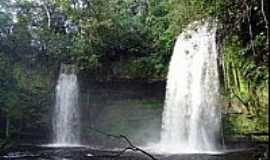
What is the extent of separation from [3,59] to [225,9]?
9980 mm

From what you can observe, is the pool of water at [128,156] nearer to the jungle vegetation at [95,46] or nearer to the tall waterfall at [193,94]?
the tall waterfall at [193,94]

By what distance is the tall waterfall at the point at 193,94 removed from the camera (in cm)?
1522

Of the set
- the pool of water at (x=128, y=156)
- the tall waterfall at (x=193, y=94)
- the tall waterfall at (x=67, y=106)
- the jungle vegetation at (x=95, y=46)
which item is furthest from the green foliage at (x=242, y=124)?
the tall waterfall at (x=67, y=106)

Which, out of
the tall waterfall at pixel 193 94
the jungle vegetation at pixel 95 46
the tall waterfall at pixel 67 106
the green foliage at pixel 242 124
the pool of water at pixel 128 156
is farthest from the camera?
the tall waterfall at pixel 67 106

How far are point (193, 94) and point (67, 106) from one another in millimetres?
6242

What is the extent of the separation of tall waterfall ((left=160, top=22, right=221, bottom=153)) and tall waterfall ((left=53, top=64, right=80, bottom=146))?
4440 mm

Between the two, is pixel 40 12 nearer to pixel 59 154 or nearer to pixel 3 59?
pixel 3 59

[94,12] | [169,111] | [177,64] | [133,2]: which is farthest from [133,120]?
[133,2]

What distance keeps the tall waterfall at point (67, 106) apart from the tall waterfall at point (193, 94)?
14.6 ft

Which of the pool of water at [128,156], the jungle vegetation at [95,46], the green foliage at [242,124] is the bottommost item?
the pool of water at [128,156]

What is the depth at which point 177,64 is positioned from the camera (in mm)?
16469

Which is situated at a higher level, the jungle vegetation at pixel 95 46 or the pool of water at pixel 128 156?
the jungle vegetation at pixel 95 46

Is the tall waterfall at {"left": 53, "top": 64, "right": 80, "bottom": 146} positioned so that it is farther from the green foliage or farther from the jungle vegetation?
the green foliage

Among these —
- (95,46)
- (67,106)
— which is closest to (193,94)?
(95,46)
